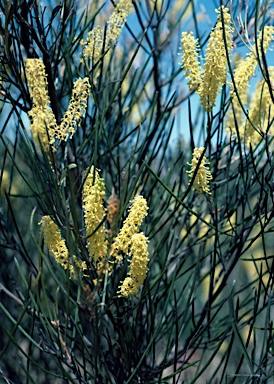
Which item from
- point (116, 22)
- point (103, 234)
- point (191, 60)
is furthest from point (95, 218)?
point (116, 22)

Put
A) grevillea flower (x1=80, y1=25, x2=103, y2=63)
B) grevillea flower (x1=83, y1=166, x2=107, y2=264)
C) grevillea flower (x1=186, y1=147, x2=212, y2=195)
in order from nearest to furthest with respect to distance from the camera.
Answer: grevillea flower (x1=83, y1=166, x2=107, y2=264)
grevillea flower (x1=186, y1=147, x2=212, y2=195)
grevillea flower (x1=80, y1=25, x2=103, y2=63)

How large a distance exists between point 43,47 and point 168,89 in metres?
0.60

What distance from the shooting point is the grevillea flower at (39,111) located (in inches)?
22.3

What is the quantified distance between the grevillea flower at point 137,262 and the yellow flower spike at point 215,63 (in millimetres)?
218

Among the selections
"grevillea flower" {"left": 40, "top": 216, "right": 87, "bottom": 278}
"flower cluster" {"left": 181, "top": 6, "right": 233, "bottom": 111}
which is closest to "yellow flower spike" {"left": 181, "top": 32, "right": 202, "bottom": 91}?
"flower cluster" {"left": 181, "top": 6, "right": 233, "bottom": 111}

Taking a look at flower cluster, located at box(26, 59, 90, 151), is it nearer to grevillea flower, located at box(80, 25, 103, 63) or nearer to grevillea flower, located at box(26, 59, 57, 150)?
grevillea flower, located at box(26, 59, 57, 150)

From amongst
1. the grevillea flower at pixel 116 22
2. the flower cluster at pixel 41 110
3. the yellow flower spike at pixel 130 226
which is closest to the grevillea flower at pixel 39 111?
the flower cluster at pixel 41 110

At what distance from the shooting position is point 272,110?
36.9 inches

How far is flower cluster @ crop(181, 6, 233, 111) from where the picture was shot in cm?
64

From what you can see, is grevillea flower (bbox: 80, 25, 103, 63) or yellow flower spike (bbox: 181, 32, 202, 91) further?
grevillea flower (bbox: 80, 25, 103, 63)

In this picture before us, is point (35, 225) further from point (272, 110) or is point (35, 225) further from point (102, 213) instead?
point (102, 213)

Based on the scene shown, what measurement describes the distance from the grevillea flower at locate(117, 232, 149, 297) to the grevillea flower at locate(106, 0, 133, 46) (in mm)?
402

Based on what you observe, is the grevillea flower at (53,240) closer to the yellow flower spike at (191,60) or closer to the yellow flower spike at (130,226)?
the yellow flower spike at (130,226)

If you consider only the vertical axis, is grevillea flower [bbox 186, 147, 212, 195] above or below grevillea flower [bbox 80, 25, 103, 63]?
below
